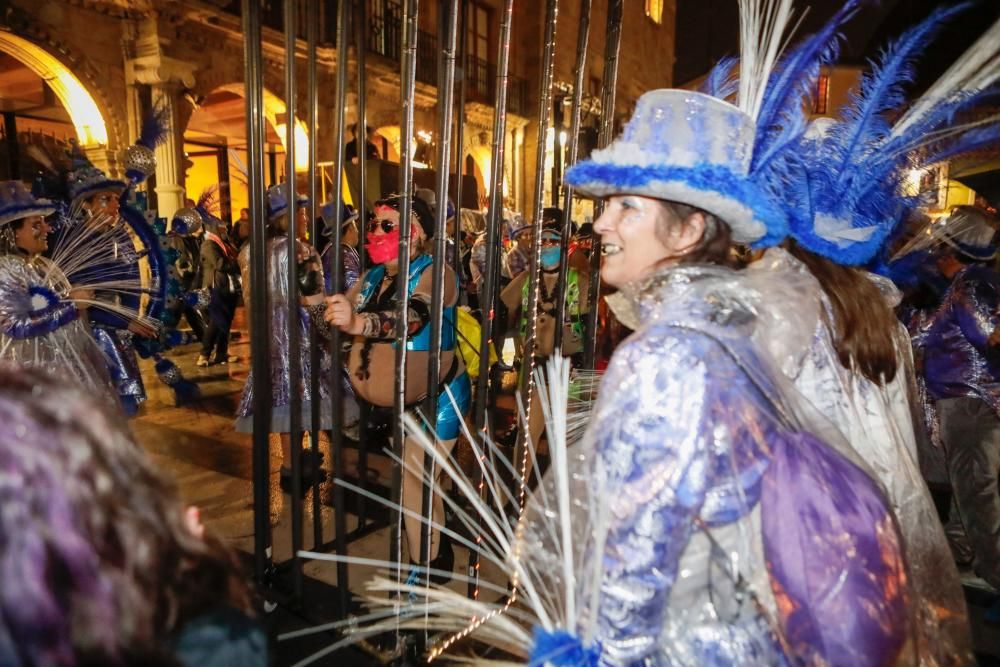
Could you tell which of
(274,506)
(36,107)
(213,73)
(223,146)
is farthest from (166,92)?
(274,506)

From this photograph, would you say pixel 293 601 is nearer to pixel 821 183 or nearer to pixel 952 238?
pixel 821 183

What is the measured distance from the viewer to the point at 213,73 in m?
10.9

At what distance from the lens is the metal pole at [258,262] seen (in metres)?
2.17

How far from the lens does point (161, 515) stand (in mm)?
727

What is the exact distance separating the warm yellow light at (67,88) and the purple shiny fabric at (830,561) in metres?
10.9

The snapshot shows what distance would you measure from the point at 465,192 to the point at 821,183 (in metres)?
10.0

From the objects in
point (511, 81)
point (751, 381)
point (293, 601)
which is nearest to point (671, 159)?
point (751, 381)

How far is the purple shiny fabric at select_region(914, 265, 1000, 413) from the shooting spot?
10.00 feet

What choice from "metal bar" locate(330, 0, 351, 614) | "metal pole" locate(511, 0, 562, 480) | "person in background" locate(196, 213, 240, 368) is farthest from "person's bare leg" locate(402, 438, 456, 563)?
"person in background" locate(196, 213, 240, 368)

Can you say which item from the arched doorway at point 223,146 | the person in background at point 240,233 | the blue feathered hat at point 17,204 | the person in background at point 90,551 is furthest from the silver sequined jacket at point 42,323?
the arched doorway at point 223,146

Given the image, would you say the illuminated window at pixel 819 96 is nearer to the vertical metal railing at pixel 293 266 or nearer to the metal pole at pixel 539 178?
the metal pole at pixel 539 178

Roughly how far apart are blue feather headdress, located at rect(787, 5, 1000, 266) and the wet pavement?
1861 mm

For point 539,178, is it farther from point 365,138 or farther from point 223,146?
point 223,146

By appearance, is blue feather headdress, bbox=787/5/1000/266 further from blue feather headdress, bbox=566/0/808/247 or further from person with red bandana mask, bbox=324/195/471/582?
person with red bandana mask, bbox=324/195/471/582
